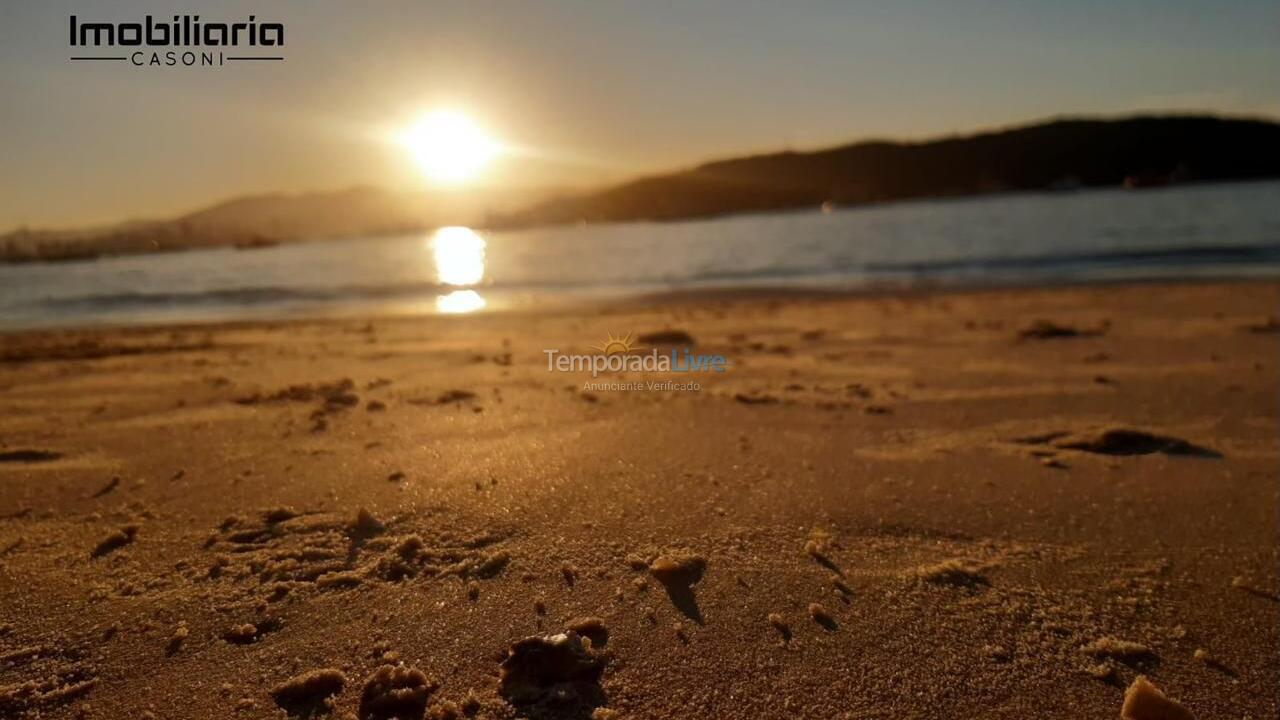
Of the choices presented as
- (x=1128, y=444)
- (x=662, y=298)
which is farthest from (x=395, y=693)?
(x=662, y=298)

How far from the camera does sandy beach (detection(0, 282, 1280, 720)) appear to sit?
5.41ft

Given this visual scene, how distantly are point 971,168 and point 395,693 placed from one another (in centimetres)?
10907

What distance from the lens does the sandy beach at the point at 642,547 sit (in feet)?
5.41

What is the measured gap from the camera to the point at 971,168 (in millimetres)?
95875

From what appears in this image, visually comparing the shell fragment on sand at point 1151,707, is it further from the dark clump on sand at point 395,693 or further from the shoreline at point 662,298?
the shoreline at point 662,298

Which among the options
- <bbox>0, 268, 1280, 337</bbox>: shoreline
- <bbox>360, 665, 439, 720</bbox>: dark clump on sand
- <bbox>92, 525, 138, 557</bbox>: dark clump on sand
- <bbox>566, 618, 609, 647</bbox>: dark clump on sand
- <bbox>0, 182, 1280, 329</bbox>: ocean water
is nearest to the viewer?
<bbox>360, 665, 439, 720</bbox>: dark clump on sand

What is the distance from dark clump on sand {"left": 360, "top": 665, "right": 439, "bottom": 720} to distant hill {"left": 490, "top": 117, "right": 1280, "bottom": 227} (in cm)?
8732

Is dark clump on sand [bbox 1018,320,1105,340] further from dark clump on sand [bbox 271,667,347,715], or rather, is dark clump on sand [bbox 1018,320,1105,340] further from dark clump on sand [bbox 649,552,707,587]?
dark clump on sand [bbox 271,667,347,715]

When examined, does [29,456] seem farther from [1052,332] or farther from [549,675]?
[1052,332]

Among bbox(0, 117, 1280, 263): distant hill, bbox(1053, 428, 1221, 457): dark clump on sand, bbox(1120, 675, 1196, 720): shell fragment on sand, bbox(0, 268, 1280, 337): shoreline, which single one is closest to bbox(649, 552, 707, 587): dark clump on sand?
bbox(1120, 675, 1196, 720): shell fragment on sand

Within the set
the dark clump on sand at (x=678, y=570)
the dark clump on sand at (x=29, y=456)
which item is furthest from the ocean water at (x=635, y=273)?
the dark clump on sand at (x=678, y=570)

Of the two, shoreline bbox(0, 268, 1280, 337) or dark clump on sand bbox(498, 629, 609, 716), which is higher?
shoreline bbox(0, 268, 1280, 337)

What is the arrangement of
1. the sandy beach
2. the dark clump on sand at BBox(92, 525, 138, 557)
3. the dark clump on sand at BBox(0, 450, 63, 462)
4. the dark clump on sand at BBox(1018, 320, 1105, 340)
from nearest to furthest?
the sandy beach → the dark clump on sand at BBox(92, 525, 138, 557) → the dark clump on sand at BBox(0, 450, 63, 462) → the dark clump on sand at BBox(1018, 320, 1105, 340)

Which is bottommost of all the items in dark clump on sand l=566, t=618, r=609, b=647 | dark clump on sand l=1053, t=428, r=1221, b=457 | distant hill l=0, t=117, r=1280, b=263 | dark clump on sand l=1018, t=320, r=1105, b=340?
dark clump on sand l=566, t=618, r=609, b=647
